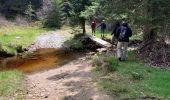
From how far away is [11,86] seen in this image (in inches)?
647

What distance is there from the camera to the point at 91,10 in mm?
32438

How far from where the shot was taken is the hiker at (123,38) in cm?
2038

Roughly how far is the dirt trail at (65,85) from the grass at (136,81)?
52cm

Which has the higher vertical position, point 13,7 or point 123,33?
point 13,7

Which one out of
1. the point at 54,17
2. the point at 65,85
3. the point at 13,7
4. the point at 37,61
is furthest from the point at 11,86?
→ the point at 13,7

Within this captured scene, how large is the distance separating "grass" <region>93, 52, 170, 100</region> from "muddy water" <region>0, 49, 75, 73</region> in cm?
661

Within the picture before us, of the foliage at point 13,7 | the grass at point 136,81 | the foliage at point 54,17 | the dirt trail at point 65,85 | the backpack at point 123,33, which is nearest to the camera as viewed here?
the grass at point 136,81

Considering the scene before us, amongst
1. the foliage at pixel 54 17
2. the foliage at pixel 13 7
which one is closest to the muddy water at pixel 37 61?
the foliage at pixel 54 17

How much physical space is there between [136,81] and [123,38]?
5.10 metres

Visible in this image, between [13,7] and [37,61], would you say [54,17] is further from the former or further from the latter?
[37,61]

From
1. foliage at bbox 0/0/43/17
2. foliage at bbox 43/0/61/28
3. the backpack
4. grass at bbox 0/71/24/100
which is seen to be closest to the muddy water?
grass at bbox 0/71/24/100

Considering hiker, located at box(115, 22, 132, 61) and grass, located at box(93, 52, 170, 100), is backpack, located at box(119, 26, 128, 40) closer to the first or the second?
hiker, located at box(115, 22, 132, 61)

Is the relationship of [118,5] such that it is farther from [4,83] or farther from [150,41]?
[4,83]

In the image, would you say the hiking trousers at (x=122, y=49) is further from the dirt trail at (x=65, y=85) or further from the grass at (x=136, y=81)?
the dirt trail at (x=65, y=85)
